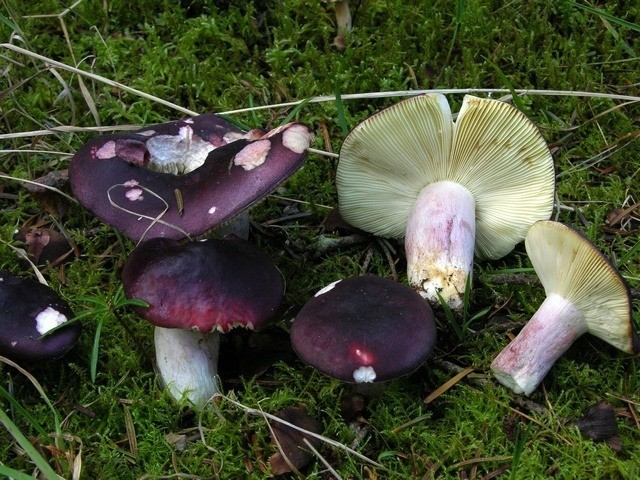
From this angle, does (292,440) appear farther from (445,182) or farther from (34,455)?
(445,182)

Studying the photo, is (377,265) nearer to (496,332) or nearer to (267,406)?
(496,332)

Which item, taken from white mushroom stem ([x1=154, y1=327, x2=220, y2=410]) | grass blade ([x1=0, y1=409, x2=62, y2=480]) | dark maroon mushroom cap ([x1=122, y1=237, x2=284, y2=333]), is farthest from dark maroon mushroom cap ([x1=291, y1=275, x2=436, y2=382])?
grass blade ([x1=0, y1=409, x2=62, y2=480])

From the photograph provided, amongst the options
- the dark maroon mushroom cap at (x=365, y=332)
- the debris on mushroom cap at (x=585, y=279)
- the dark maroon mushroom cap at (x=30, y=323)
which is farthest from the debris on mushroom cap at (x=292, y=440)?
the debris on mushroom cap at (x=585, y=279)

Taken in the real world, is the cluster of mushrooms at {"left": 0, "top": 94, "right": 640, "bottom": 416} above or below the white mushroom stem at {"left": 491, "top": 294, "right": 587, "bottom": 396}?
above

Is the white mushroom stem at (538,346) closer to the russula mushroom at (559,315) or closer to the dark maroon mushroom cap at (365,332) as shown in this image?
the russula mushroom at (559,315)

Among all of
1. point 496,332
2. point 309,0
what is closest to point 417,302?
point 496,332

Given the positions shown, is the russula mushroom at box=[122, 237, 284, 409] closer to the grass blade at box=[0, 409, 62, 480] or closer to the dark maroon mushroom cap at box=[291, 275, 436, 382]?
the dark maroon mushroom cap at box=[291, 275, 436, 382]
